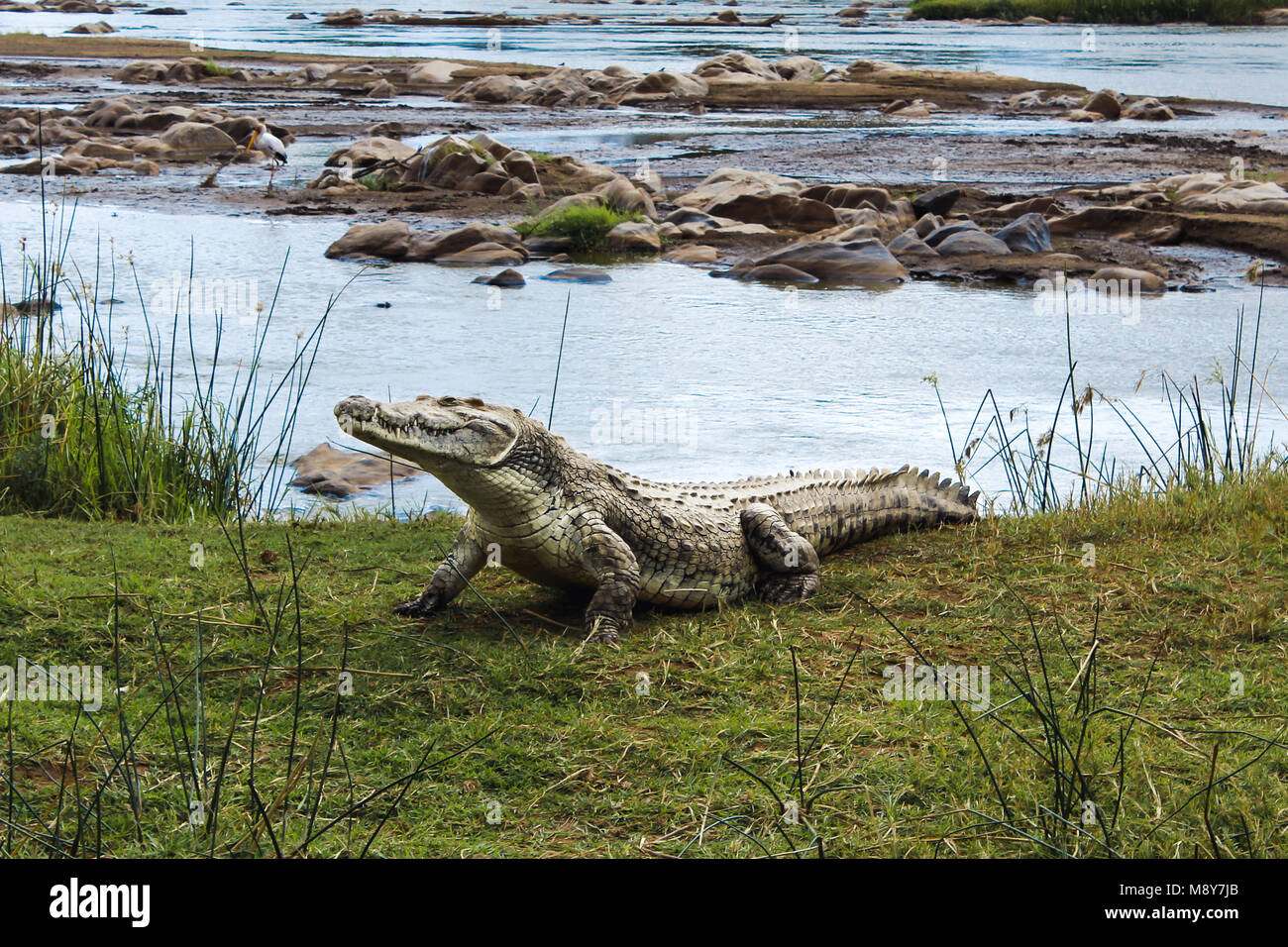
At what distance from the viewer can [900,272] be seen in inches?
543

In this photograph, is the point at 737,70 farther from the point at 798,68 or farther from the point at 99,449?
the point at 99,449

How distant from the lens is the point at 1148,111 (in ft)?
93.5

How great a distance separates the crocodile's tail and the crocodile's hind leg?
26cm

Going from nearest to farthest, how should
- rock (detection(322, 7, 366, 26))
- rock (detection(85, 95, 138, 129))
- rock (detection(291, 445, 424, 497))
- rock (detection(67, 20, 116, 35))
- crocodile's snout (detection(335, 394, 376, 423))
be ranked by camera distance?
crocodile's snout (detection(335, 394, 376, 423)), rock (detection(291, 445, 424, 497)), rock (detection(85, 95, 138, 129)), rock (detection(67, 20, 116, 35)), rock (detection(322, 7, 366, 26))

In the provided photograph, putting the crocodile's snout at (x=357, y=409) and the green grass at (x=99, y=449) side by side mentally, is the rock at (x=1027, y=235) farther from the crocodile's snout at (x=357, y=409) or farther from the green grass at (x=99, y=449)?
the crocodile's snout at (x=357, y=409)

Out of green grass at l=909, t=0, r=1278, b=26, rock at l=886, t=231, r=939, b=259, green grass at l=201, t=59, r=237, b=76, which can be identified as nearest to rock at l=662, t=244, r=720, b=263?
rock at l=886, t=231, r=939, b=259

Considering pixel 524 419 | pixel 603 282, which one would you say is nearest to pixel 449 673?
pixel 524 419

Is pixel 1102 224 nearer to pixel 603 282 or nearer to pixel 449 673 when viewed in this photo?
pixel 603 282

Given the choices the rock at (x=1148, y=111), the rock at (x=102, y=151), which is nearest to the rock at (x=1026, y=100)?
the rock at (x=1148, y=111)

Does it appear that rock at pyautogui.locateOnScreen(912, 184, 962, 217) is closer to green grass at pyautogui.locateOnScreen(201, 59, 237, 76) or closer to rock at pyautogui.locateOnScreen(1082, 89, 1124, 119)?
rock at pyautogui.locateOnScreen(1082, 89, 1124, 119)

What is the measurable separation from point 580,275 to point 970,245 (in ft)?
14.5

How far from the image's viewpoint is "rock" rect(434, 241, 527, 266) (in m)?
14.1

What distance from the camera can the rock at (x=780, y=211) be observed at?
16469mm

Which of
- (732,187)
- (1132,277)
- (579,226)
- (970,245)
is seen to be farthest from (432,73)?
(1132,277)
